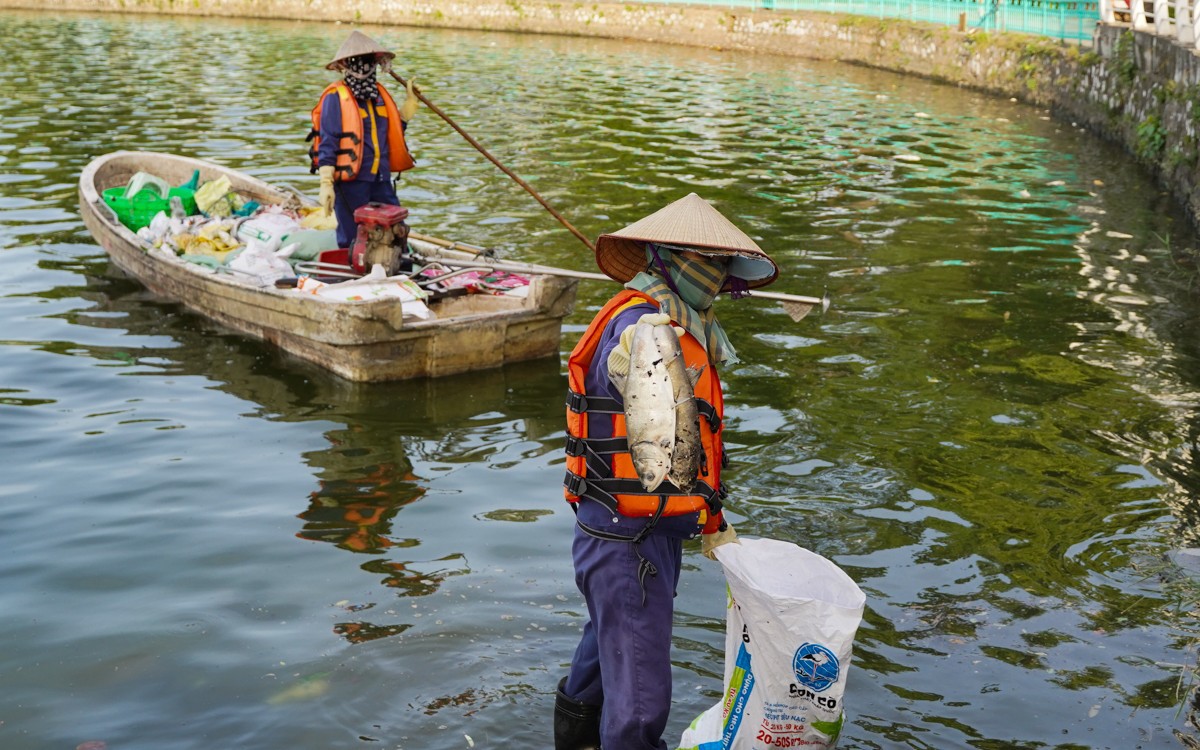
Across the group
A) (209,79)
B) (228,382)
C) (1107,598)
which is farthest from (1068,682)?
(209,79)

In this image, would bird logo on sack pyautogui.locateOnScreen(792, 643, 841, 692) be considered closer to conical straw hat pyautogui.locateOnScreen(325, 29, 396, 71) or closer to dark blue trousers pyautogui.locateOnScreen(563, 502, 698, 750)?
dark blue trousers pyautogui.locateOnScreen(563, 502, 698, 750)

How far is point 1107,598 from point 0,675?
509 centimetres

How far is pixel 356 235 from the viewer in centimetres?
1012

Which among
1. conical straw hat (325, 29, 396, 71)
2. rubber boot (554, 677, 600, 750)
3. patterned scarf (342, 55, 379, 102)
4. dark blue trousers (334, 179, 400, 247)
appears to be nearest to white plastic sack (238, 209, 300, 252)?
dark blue trousers (334, 179, 400, 247)

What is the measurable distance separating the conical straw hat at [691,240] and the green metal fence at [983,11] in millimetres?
21962

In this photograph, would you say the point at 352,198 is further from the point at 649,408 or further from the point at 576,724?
the point at 649,408

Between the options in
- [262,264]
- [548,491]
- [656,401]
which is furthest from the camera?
[262,264]

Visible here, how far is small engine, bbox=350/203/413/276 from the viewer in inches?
376

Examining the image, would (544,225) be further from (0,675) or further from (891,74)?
(891,74)

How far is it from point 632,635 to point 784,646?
1.56ft

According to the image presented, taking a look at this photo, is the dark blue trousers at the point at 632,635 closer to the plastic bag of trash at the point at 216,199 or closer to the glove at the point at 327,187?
the glove at the point at 327,187

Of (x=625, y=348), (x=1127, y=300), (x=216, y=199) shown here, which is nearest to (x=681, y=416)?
(x=625, y=348)

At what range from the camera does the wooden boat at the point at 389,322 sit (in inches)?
349

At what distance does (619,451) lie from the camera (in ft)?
13.0
